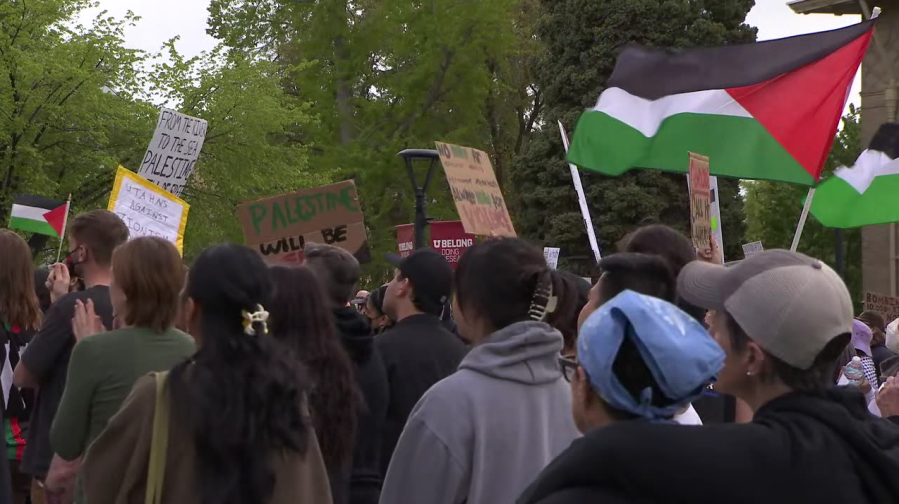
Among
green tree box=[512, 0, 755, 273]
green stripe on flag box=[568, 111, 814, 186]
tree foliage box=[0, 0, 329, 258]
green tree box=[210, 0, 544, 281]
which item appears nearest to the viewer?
green stripe on flag box=[568, 111, 814, 186]

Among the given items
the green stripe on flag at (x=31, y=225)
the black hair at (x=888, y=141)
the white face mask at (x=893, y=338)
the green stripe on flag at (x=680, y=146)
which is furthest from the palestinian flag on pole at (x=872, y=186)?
the green stripe on flag at (x=31, y=225)

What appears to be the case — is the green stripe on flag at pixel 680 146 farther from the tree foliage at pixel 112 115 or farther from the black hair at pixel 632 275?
the tree foliage at pixel 112 115

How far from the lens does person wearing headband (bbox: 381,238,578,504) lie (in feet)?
10.9

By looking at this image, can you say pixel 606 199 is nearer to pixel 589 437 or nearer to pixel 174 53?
pixel 174 53

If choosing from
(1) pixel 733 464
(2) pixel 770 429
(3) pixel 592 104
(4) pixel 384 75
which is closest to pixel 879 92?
(3) pixel 592 104

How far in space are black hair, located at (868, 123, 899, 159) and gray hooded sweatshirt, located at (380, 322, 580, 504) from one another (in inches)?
352

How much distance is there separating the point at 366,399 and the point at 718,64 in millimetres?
4809

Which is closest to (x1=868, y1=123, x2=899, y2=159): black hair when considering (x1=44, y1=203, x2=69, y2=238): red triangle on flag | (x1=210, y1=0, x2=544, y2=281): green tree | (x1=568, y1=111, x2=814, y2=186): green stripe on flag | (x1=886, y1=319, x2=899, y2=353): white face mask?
(x1=886, y1=319, x2=899, y2=353): white face mask

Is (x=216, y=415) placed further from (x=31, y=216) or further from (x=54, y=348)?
(x=31, y=216)

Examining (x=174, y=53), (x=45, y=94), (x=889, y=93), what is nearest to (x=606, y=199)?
(x=889, y=93)

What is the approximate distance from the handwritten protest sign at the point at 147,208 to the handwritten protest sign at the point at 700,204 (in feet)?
12.1

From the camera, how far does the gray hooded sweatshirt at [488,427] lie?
332 cm

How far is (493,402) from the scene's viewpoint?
11.2 ft

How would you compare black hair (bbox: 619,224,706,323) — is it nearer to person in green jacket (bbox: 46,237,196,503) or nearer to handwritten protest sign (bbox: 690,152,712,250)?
handwritten protest sign (bbox: 690,152,712,250)
